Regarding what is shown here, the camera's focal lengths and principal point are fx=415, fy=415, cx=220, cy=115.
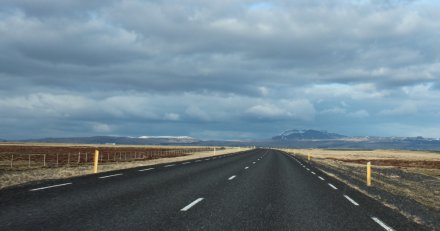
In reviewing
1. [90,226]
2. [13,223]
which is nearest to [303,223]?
[90,226]

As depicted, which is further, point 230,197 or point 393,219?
point 230,197

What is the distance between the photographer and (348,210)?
1072 centimetres

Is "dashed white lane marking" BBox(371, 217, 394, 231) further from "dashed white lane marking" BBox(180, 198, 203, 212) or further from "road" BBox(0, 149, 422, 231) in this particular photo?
"dashed white lane marking" BBox(180, 198, 203, 212)

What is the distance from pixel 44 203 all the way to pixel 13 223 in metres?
2.53

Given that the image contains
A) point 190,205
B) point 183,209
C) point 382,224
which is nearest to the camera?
point 382,224

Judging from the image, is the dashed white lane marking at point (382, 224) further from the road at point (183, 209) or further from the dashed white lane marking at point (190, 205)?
the dashed white lane marking at point (190, 205)

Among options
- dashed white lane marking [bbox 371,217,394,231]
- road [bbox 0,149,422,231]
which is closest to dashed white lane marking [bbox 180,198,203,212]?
road [bbox 0,149,422,231]

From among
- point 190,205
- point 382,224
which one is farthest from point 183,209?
point 382,224

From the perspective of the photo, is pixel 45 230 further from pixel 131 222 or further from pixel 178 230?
pixel 178 230

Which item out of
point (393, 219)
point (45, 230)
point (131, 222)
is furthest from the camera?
point (393, 219)

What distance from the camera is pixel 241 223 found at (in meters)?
8.48

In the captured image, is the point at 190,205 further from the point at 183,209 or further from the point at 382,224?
the point at 382,224

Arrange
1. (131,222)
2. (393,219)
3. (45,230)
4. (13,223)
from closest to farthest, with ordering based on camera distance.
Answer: (45,230) < (13,223) < (131,222) < (393,219)

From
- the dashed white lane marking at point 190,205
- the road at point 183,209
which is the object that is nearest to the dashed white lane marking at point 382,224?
the road at point 183,209
